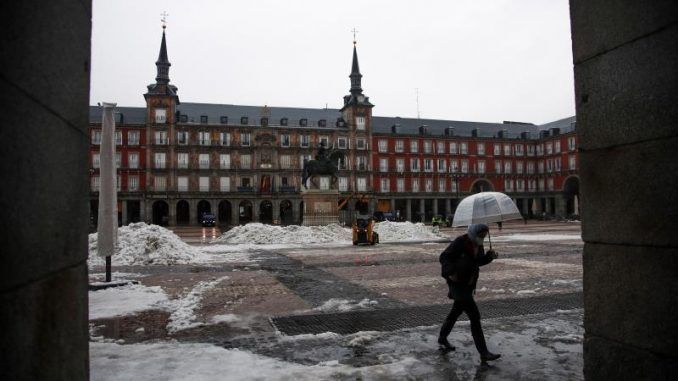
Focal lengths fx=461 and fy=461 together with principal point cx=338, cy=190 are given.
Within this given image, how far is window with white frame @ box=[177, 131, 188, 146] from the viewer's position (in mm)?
59656

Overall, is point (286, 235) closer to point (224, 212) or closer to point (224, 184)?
point (224, 184)

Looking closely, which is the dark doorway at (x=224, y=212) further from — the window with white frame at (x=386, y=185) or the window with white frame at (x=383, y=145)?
the window with white frame at (x=383, y=145)

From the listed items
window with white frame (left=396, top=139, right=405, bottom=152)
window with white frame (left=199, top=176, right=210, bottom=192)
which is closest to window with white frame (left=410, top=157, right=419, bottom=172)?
window with white frame (left=396, top=139, right=405, bottom=152)

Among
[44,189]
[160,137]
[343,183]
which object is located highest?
[160,137]

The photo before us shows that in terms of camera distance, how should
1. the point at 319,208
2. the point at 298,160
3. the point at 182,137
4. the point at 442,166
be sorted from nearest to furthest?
the point at 319,208, the point at 182,137, the point at 298,160, the point at 442,166

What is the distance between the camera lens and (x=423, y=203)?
66938 mm

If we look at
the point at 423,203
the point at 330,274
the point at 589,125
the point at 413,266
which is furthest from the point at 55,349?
the point at 423,203

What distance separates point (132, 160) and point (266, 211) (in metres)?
18.1

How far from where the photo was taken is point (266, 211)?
63.0m

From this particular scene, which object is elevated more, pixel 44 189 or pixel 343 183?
pixel 343 183

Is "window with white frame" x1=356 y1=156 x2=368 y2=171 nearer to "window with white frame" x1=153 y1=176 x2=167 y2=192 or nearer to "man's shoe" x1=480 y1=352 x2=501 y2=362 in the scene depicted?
"window with white frame" x1=153 y1=176 x2=167 y2=192

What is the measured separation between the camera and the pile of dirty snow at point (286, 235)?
Result: 936 inches

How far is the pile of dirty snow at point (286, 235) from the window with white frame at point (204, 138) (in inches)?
1468

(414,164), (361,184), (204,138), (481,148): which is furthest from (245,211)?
(481,148)
